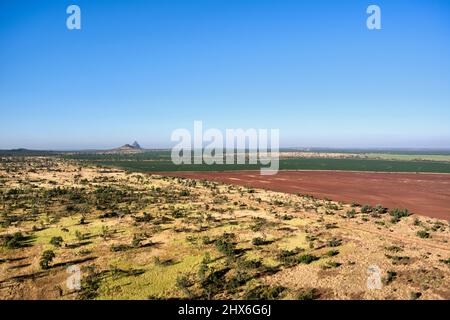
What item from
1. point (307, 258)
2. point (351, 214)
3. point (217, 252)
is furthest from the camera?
point (351, 214)

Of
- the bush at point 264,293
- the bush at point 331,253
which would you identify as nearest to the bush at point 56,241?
the bush at point 264,293

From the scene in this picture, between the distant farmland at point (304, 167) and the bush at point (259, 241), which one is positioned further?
the distant farmland at point (304, 167)

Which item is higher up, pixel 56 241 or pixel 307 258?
pixel 56 241

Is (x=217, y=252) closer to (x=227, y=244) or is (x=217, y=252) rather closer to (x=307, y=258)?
(x=227, y=244)

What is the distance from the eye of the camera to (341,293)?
11.7m

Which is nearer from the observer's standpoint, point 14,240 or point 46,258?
point 46,258

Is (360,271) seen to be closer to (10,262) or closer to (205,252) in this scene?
(205,252)

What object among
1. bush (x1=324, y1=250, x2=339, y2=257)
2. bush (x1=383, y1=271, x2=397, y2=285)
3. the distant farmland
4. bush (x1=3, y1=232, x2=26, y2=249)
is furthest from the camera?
the distant farmland

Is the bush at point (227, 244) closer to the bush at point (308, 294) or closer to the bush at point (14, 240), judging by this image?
the bush at point (308, 294)

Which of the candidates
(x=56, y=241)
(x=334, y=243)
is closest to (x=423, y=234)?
(x=334, y=243)

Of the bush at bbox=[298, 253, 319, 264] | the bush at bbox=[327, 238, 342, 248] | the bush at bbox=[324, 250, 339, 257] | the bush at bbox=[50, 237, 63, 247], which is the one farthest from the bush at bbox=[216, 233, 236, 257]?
the bush at bbox=[50, 237, 63, 247]

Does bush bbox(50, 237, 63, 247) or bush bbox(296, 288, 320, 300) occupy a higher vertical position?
bush bbox(50, 237, 63, 247)

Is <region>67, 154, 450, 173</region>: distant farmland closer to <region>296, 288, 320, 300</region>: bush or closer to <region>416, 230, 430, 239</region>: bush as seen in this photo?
<region>416, 230, 430, 239</region>: bush
